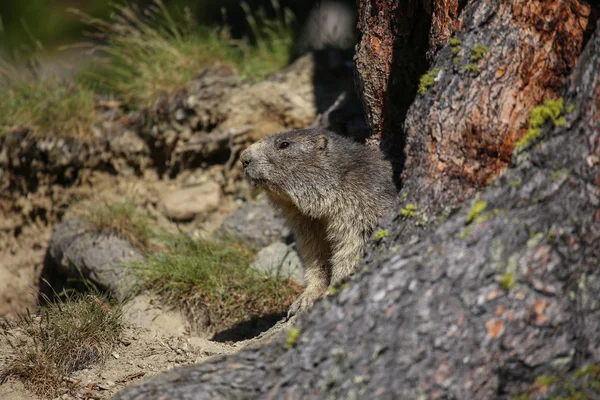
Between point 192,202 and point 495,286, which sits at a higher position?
point 495,286

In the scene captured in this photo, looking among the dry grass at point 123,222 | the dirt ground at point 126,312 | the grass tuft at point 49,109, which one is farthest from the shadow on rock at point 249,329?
the grass tuft at point 49,109

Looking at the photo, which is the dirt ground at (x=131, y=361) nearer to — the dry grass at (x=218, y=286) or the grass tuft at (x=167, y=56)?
the dry grass at (x=218, y=286)

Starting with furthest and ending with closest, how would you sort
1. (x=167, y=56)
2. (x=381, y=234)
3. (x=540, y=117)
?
(x=167, y=56)
(x=381, y=234)
(x=540, y=117)

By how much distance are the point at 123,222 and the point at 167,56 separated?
250 centimetres

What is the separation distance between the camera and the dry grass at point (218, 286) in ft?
21.7

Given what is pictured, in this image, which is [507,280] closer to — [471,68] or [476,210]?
[476,210]

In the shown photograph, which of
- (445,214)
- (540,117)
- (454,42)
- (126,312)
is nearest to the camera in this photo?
(540,117)

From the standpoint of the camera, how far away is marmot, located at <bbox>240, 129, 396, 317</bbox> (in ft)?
18.0

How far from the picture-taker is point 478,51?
390 cm

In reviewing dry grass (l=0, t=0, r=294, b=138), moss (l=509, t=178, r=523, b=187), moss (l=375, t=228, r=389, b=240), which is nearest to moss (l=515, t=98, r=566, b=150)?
moss (l=509, t=178, r=523, b=187)

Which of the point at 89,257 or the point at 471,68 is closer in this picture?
the point at 471,68

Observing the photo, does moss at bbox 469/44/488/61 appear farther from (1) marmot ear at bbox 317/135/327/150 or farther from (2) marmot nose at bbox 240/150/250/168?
(2) marmot nose at bbox 240/150/250/168

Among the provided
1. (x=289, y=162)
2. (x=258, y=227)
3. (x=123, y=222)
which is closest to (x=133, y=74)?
(x=123, y=222)

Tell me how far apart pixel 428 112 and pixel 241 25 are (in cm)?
781
